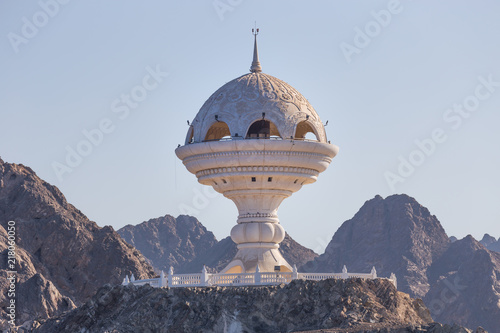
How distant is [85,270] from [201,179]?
90.7m

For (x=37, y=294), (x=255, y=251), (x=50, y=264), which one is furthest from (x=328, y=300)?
(x=50, y=264)

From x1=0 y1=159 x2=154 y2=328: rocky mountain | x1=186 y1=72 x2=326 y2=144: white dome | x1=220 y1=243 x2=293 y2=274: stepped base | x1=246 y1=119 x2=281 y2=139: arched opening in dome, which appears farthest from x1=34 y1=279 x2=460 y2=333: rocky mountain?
x1=0 y1=159 x2=154 y2=328: rocky mountain

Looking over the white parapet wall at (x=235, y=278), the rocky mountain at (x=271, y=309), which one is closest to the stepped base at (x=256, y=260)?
A: the white parapet wall at (x=235, y=278)

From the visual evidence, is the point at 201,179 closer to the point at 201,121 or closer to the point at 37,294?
the point at 201,121

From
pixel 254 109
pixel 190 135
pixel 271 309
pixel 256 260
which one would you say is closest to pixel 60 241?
pixel 190 135

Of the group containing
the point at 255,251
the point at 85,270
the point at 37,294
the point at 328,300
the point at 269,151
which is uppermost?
the point at 85,270

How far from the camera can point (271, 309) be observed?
4794cm

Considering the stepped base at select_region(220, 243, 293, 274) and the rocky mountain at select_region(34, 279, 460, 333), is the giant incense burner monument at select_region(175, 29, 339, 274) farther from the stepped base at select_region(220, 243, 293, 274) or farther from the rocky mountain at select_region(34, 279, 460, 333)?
the rocky mountain at select_region(34, 279, 460, 333)

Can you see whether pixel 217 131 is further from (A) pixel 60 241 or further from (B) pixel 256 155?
(A) pixel 60 241

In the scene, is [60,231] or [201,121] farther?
[60,231]

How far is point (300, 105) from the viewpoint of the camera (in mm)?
54250

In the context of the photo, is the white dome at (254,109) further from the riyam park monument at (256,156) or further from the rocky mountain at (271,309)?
the rocky mountain at (271,309)

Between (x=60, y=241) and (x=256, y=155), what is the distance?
3679 inches

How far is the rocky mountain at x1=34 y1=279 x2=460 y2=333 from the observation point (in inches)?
1850
